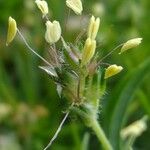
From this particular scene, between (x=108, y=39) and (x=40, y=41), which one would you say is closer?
(x=108, y=39)

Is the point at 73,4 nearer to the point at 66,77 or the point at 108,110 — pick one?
the point at 66,77

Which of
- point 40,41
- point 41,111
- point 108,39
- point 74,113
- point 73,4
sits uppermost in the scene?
point 40,41

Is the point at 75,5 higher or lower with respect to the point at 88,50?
higher

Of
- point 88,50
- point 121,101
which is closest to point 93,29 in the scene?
point 88,50

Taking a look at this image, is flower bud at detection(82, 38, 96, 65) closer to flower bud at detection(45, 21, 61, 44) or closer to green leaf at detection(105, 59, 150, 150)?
flower bud at detection(45, 21, 61, 44)

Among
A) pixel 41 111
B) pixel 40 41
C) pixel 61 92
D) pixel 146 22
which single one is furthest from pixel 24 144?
pixel 61 92

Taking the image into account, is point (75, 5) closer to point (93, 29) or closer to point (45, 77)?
point (93, 29)
